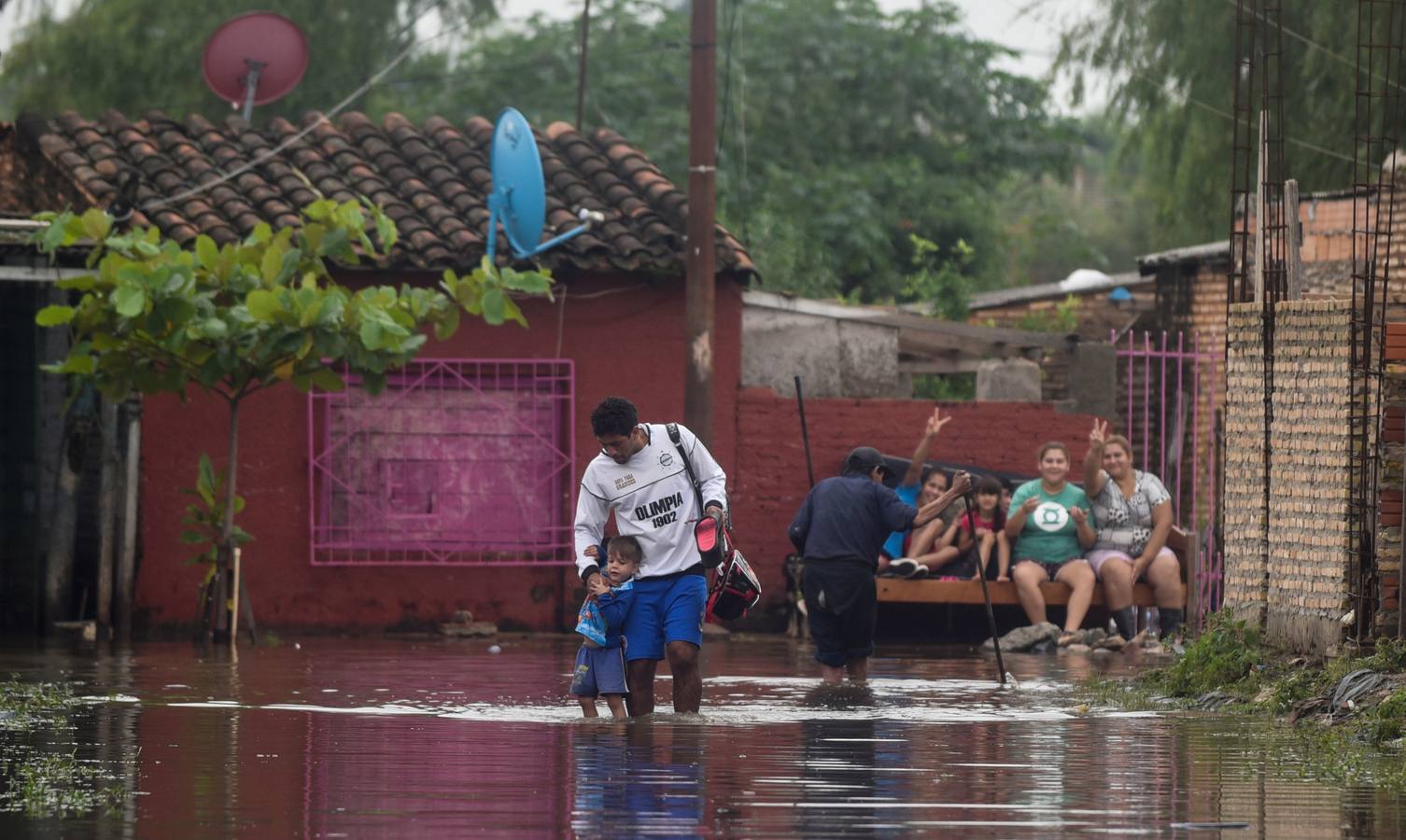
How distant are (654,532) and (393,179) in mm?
9738

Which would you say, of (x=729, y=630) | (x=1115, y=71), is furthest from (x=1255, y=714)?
(x=1115, y=71)

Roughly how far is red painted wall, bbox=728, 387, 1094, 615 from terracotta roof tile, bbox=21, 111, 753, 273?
1360 mm

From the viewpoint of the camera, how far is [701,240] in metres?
18.7

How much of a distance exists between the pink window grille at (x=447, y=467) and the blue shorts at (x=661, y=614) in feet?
26.2

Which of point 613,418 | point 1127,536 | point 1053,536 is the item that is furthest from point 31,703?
point 1127,536

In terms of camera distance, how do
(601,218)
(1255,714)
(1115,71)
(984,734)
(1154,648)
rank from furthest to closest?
(1115,71) < (601,218) < (1154,648) < (1255,714) < (984,734)

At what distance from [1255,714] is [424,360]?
8.87 metres

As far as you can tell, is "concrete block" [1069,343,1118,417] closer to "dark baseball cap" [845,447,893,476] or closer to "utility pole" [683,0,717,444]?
"utility pole" [683,0,717,444]

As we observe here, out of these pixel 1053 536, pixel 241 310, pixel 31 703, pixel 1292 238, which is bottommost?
pixel 31 703

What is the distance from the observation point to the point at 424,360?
63.0 feet

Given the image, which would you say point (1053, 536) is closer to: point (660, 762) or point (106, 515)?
point (106, 515)

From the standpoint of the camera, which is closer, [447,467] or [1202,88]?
[447,467]

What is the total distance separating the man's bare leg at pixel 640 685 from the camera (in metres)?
11.4

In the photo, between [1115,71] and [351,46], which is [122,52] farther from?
[1115,71]
